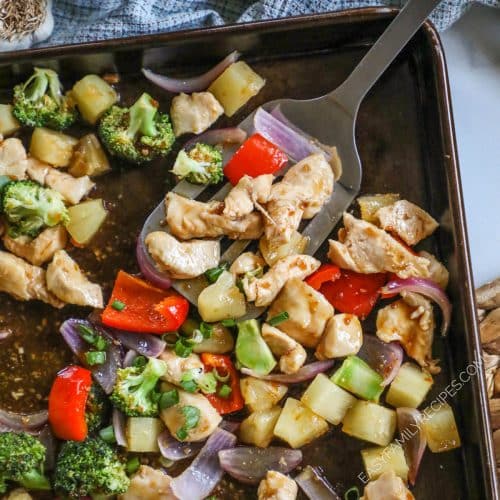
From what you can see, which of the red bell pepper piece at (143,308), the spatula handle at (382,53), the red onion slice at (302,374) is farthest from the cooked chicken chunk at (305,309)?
the spatula handle at (382,53)

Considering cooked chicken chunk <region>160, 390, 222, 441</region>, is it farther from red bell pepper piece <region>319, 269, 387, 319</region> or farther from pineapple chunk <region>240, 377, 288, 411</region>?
red bell pepper piece <region>319, 269, 387, 319</region>

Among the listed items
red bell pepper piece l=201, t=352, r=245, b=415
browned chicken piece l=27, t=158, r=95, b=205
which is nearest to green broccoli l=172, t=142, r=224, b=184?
browned chicken piece l=27, t=158, r=95, b=205

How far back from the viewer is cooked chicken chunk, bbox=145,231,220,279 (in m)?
3.78

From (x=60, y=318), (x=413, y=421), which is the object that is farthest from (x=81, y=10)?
(x=413, y=421)

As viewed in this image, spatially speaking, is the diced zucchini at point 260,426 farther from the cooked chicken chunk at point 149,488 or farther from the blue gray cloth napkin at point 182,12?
the blue gray cloth napkin at point 182,12

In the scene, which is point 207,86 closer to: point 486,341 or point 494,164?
point 494,164

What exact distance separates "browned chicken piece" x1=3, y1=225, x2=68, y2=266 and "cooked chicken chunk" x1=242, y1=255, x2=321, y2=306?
0.93m

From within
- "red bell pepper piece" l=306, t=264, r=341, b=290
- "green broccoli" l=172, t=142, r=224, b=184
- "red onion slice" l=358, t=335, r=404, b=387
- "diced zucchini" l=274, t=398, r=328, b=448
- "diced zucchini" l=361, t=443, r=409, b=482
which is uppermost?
"green broccoli" l=172, t=142, r=224, b=184

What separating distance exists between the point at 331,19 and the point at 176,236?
4.12 feet

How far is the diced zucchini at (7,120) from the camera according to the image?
4.02 m

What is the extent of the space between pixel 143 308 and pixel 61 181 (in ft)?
2.42

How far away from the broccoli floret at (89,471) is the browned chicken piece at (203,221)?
1067 millimetres

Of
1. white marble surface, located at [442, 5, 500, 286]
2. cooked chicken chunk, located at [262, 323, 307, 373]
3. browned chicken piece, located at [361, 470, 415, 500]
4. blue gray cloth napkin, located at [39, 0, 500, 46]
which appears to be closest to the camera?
browned chicken piece, located at [361, 470, 415, 500]

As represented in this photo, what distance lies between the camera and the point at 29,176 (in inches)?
158
